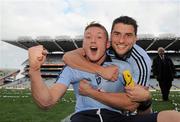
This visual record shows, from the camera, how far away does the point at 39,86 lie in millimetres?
3346

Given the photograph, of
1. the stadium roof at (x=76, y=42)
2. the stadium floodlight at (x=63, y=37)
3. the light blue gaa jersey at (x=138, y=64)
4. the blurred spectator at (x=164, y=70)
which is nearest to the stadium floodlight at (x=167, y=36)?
the stadium roof at (x=76, y=42)

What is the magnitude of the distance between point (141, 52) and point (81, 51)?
60 centimetres

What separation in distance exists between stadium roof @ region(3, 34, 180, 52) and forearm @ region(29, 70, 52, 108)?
69.0 metres

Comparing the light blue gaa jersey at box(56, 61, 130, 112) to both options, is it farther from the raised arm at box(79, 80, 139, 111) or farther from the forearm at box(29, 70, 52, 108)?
the forearm at box(29, 70, 52, 108)

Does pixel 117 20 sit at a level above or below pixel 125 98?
above

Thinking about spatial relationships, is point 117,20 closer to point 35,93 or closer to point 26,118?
point 35,93

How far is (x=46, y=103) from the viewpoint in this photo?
3.45 meters

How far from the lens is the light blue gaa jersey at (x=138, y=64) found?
401 centimetres

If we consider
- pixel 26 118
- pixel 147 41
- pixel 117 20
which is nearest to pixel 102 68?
pixel 117 20

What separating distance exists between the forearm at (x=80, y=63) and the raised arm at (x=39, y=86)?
0.33m

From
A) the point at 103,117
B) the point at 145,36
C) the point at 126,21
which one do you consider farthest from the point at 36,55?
the point at 145,36

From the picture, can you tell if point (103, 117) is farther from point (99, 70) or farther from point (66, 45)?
point (66, 45)

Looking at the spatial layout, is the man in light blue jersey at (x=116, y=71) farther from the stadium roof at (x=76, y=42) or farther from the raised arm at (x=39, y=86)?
the stadium roof at (x=76, y=42)

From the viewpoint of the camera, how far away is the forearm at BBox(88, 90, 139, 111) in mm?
3621
